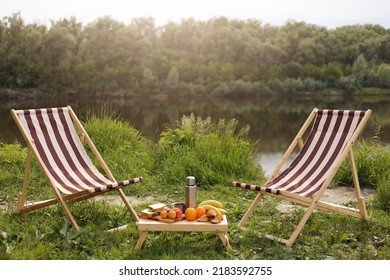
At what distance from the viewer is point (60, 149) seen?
3.78 metres

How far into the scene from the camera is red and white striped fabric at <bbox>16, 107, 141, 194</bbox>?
11.6 ft

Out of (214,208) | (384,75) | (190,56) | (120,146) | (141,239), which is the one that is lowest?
(384,75)

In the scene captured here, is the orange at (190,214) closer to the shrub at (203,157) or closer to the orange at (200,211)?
the orange at (200,211)

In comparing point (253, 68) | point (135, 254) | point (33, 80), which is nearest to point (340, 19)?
point (253, 68)

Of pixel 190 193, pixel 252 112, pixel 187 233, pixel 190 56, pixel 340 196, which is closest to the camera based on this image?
pixel 190 193

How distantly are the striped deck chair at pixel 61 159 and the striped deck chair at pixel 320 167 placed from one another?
0.89 metres

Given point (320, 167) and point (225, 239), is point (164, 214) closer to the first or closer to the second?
point (225, 239)

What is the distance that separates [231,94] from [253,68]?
262 centimetres

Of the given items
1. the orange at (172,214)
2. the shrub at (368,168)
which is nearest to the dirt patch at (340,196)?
the shrub at (368,168)

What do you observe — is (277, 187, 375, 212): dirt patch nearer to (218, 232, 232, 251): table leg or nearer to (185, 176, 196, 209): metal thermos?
(218, 232, 232, 251): table leg

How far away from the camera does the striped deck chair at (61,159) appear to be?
11.2 ft

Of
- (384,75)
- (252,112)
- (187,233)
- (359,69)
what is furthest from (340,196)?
(384,75)

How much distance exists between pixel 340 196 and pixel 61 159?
229cm

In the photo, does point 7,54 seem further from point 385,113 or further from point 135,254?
point 135,254
